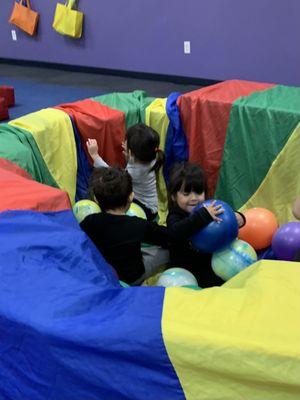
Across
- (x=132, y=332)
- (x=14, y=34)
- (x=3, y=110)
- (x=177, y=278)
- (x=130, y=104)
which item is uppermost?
(x=14, y=34)

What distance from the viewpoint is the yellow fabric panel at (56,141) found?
8.08 ft

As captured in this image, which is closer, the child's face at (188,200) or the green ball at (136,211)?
the child's face at (188,200)

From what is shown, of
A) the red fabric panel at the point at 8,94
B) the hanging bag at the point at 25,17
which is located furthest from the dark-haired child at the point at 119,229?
the hanging bag at the point at 25,17

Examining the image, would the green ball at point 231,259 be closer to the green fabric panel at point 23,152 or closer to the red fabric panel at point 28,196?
the red fabric panel at point 28,196

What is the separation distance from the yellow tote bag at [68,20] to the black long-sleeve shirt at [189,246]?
4.63 meters

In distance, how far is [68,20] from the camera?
6.15 m

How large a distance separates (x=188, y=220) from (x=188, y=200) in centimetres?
20

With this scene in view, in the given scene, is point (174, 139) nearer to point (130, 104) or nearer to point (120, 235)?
point (130, 104)

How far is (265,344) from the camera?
0.92 meters

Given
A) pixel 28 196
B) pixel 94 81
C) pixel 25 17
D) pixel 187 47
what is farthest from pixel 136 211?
pixel 25 17

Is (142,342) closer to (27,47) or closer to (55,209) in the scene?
(55,209)

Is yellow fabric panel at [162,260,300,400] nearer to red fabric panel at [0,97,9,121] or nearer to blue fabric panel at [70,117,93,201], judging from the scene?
blue fabric panel at [70,117,93,201]

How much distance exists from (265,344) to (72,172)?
184cm

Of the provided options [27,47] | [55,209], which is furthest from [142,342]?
[27,47]
